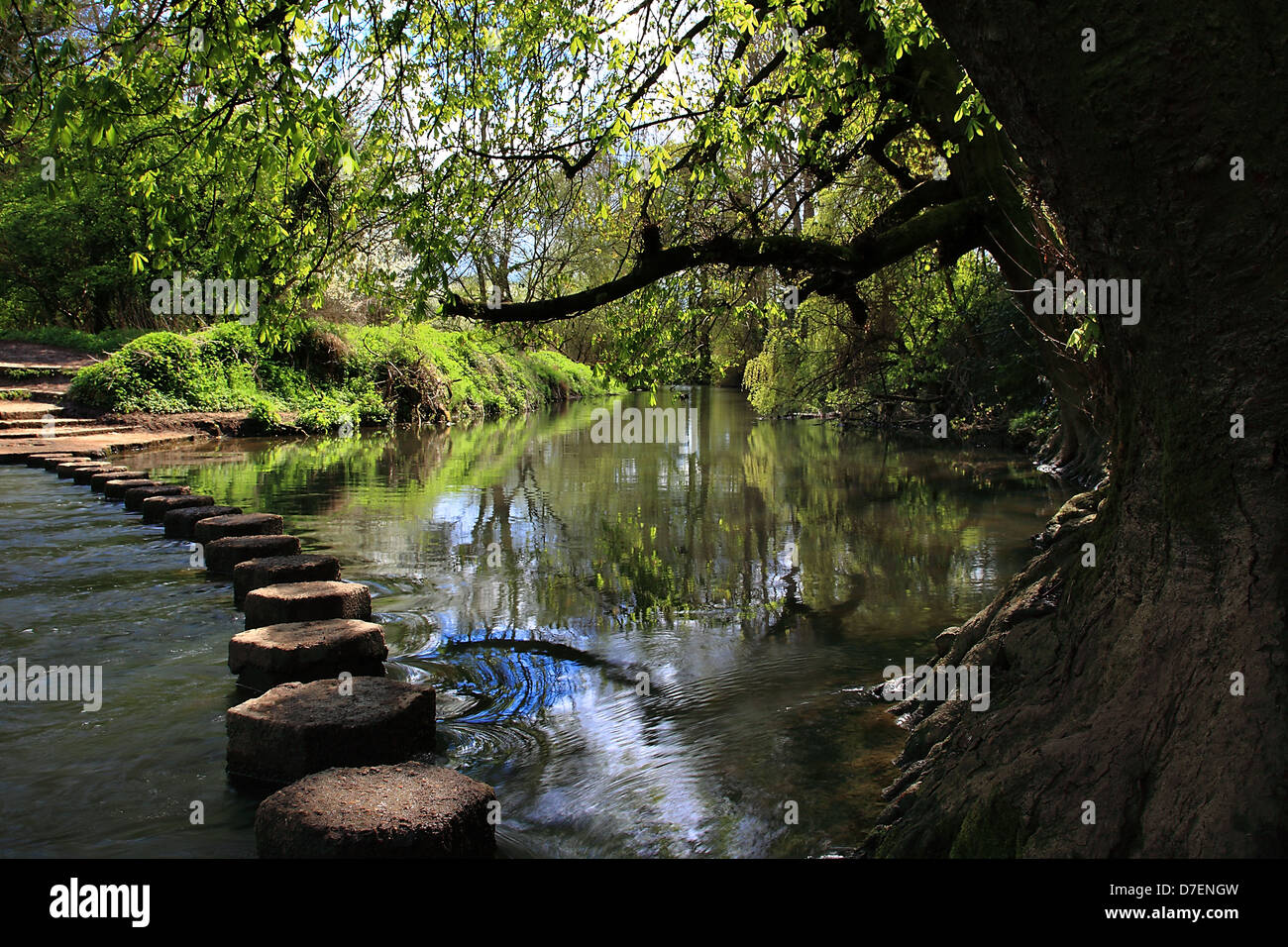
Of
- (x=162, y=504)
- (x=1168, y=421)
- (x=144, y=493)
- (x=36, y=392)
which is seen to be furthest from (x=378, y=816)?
(x=36, y=392)

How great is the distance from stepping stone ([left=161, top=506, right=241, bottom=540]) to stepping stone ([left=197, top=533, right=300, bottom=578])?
4.91 feet

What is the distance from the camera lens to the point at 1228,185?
2998 millimetres

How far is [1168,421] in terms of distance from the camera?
340 centimetres

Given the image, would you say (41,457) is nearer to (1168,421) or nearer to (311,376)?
(311,376)

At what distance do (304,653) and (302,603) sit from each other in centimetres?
90

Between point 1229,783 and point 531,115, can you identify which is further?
point 531,115

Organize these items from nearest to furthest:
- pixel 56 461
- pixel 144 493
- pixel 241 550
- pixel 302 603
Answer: pixel 302 603
pixel 241 550
pixel 144 493
pixel 56 461

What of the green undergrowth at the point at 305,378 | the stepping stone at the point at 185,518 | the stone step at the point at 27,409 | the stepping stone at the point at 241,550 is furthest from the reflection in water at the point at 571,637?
the green undergrowth at the point at 305,378

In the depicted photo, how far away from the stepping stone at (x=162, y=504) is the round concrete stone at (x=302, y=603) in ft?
17.0

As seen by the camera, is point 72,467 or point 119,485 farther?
point 72,467

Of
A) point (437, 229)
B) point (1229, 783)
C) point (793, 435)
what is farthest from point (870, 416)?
point (1229, 783)

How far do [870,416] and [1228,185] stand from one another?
2665 cm

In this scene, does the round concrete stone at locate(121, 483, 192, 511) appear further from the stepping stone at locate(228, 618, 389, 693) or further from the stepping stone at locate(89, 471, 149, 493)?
the stepping stone at locate(228, 618, 389, 693)
